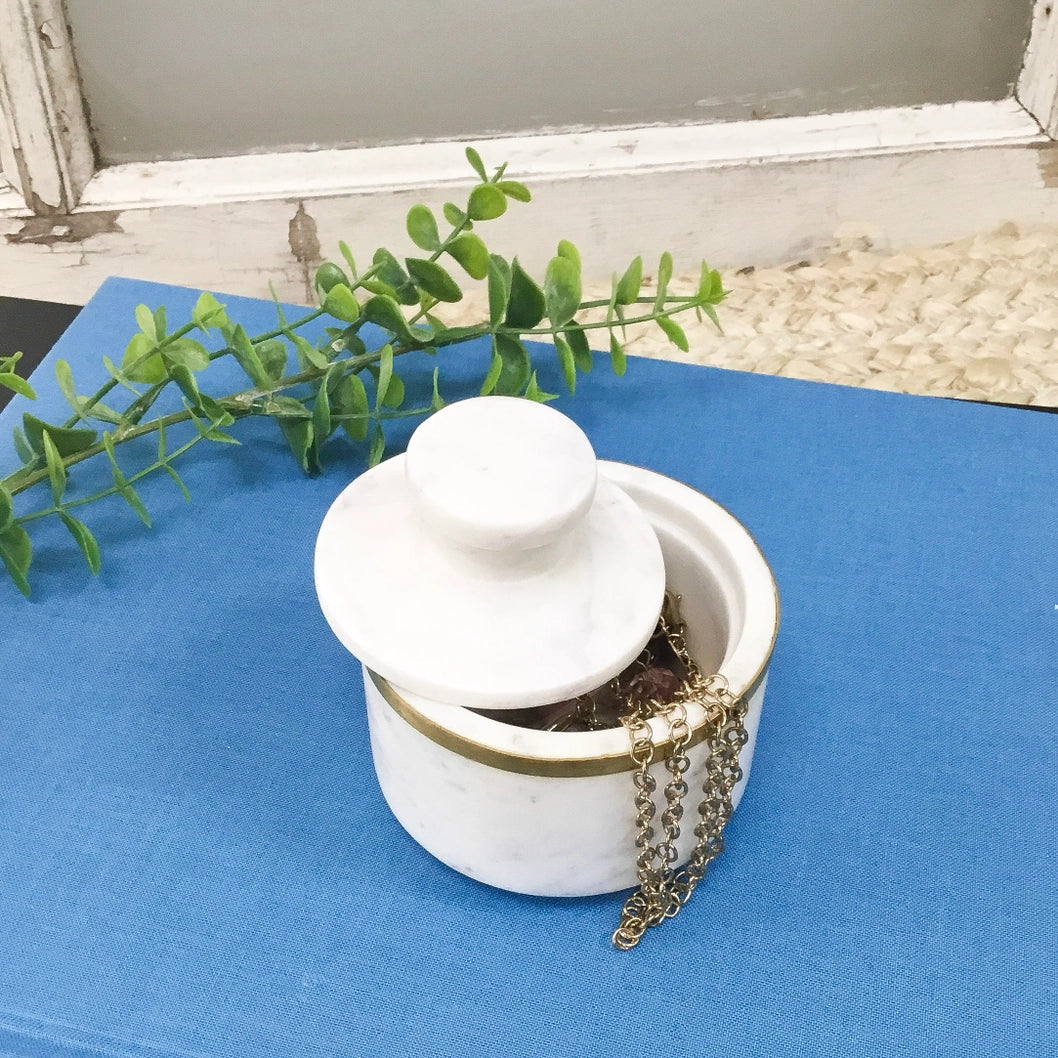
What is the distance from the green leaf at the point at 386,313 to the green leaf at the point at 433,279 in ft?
0.08

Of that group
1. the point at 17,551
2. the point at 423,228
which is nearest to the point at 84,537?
the point at 17,551

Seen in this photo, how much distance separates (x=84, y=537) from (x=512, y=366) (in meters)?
0.25

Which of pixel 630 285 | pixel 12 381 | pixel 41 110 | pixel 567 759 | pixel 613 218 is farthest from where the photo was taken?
pixel 613 218

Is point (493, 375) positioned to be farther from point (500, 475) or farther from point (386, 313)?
point (500, 475)

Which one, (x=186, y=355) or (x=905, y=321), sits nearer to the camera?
(x=186, y=355)

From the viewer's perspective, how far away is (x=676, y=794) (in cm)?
42

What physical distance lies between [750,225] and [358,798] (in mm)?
716

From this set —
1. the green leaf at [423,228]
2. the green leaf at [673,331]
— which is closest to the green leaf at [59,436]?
the green leaf at [423,228]

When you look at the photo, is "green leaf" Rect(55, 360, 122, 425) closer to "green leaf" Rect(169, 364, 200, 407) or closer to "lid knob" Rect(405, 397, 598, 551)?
"green leaf" Rect(169, 364, 200, 407)

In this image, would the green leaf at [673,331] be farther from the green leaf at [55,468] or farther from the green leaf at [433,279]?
the green leaf at [55,468]

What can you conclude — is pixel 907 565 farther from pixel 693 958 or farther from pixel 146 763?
pixel 146 763

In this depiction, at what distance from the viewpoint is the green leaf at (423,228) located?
617mm

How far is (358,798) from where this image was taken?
51 cm

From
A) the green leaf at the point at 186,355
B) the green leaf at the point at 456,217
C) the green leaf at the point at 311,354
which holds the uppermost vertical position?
the green leaf at the point at 456,217
